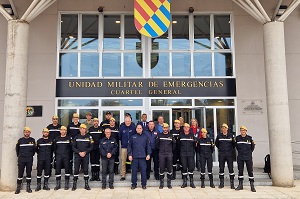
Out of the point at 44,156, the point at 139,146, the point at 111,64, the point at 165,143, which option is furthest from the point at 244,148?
the point at 111,64

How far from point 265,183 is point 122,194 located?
14.2 ft

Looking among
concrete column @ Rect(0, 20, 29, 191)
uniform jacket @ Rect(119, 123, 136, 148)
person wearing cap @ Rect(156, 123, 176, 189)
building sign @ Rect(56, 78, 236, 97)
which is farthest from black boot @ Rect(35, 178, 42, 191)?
building sign @ Rect(56, 78, 236, 97)

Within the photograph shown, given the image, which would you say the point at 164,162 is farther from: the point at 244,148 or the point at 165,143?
A: the point at 244,148

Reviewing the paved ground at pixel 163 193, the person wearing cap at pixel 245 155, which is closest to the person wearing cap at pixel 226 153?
the person wearing cap at pixel 245 155

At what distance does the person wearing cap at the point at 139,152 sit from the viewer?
812 centimetres

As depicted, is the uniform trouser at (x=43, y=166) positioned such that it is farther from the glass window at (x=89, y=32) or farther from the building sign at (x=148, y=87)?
the glass window at (x=89, y=32)

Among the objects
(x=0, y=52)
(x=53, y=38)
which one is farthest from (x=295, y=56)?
(x=0, y=52)

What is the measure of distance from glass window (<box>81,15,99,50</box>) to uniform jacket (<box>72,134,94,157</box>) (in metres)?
5.16

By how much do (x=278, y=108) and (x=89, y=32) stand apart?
7925mm

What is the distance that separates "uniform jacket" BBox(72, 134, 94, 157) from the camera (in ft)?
26.5

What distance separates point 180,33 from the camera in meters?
12.4

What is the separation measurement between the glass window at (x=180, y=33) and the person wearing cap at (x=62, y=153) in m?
6.24

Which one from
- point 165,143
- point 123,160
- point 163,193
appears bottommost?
point 163,193

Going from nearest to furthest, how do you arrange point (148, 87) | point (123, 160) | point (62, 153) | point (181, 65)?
point (62, 153)
point (123, 160)
point (148, 87)
point (181, 65)
